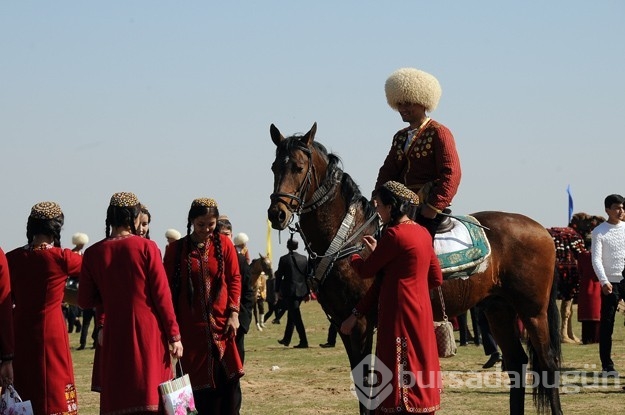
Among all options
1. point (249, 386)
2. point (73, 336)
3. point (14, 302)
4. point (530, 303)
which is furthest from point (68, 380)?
point (73, 336)

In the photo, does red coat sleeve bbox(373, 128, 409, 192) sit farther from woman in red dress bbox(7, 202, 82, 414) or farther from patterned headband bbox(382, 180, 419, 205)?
woman in red dress bbox(7, 202, 82, 414)

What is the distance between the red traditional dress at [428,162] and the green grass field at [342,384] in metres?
2.49

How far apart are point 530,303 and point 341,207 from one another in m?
2.20

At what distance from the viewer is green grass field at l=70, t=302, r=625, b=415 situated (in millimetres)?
11586

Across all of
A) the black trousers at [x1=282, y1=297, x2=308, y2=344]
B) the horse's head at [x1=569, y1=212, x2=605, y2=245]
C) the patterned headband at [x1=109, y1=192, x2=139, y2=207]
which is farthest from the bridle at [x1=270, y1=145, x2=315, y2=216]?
the black trousers at [x1=282, y1=297, x2=308, y2=344]

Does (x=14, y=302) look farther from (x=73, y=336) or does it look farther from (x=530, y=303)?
(x=73, y=336)

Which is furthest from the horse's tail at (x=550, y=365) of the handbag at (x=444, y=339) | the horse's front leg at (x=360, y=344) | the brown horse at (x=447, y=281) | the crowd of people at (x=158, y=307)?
the crowd of people at (x=158, y=307)

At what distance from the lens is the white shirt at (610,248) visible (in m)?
13.7

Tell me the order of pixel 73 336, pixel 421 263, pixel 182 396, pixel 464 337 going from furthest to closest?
pixel 73 336
pixel 464 337
pixel 421 263
pixel 182 396

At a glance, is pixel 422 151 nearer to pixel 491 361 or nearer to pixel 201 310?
pixel 201 310

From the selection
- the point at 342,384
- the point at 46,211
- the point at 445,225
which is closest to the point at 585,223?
the point at 342,384

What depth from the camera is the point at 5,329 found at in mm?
7145

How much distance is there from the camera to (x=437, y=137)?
392 inches

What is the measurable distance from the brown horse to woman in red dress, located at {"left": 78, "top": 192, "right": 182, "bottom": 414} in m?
2.52
